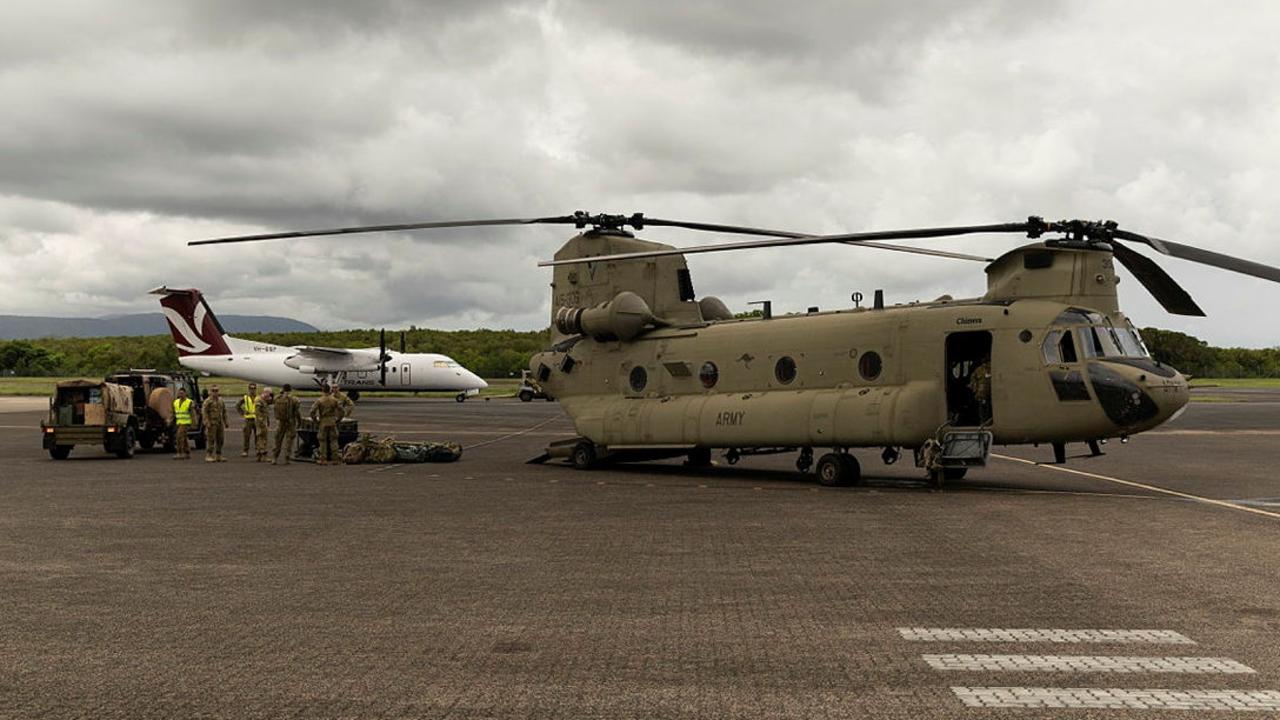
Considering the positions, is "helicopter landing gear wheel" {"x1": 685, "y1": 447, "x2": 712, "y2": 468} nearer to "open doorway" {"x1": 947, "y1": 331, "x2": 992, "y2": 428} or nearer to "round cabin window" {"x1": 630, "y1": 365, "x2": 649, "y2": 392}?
"round cabin window" {"x1": 630, "y1": 365, "x2": 649, "y2": 392}

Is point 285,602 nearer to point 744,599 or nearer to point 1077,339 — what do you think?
point 744,599

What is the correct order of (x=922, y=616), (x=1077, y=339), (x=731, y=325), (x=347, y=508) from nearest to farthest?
(x=922, y=616)
(x=347, y=508)
(x=1077, y=339)
(x=731, y=325)

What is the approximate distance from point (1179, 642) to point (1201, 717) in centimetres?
Result: 191

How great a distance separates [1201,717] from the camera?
5438 mm

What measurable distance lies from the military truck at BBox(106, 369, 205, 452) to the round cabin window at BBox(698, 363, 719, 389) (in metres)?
15.6

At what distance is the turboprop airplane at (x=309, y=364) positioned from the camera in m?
63.1

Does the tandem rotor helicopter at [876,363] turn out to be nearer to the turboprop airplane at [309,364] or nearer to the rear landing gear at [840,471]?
the rear landing gear at [840,471]

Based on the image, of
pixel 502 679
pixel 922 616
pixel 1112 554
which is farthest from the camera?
pixel 1112 554

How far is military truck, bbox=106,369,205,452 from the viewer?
29734 mm

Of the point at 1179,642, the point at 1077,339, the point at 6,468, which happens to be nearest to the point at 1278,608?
the point at 1179,642

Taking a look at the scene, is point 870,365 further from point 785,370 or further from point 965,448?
point 965,448

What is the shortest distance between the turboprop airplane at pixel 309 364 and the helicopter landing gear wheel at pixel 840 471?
46658 millimetres

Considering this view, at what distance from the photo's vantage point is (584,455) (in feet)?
78.3

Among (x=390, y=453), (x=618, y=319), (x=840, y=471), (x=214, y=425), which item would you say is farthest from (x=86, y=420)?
(x=840, y=471)
